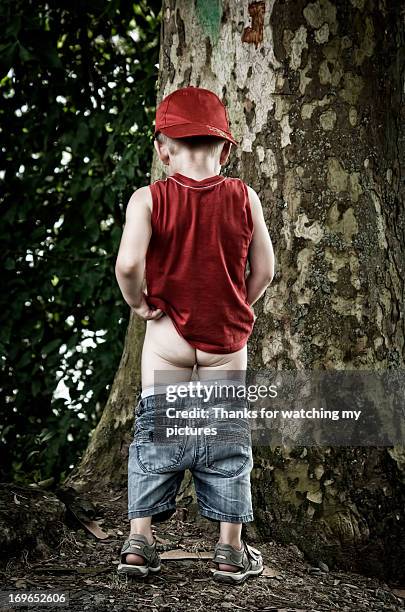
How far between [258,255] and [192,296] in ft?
1.04

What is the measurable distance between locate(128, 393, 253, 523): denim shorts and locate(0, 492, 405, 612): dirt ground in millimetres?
240

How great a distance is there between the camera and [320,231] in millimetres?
3393

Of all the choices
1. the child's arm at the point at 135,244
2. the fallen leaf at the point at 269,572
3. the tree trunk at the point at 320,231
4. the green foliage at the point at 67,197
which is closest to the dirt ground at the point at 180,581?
the fallen leaf at the point at 269,572

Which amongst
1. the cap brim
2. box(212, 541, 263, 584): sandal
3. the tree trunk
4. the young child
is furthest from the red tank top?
box(212, 541, 263, 584): sandal

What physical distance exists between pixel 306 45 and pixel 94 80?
213 cm

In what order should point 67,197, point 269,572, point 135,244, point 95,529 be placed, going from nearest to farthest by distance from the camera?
point 135,244
point 269,572
point 95,529
point 67,197

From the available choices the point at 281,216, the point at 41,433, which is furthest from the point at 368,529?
the point at 41,433

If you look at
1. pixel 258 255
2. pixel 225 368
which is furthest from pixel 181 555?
pixel 258 255

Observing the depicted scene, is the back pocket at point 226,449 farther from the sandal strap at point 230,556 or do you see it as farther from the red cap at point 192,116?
the red cap at point 192,116

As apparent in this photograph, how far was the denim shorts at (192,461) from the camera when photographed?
2.89m

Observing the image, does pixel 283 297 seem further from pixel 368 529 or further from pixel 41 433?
pixel 41 433

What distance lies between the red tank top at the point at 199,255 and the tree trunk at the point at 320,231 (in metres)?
0.58

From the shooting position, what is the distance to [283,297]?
3420 mm

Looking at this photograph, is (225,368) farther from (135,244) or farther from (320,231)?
(320,231)
